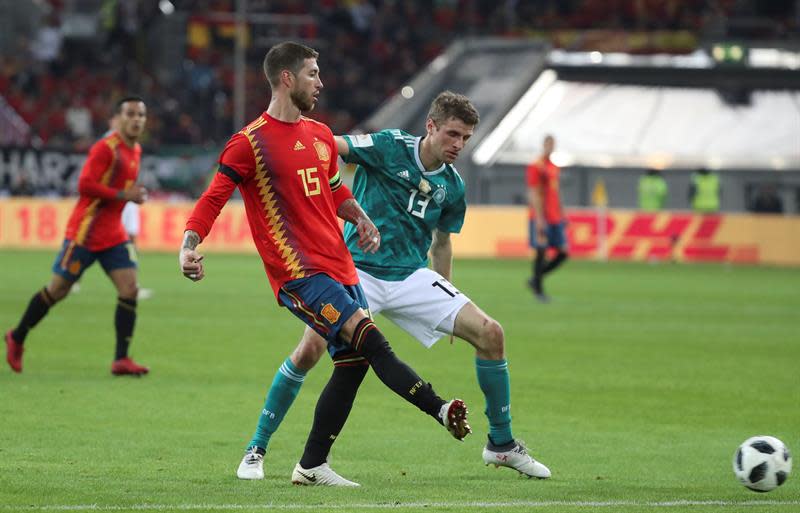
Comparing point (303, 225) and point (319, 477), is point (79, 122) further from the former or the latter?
point (319, 477)

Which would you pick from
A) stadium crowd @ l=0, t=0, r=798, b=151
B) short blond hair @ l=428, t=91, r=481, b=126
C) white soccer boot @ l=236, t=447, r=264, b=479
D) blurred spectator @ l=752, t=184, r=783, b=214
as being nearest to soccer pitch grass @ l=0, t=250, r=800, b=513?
white soccer boot @ l=236, t=447, r=264, b=479

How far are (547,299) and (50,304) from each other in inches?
414

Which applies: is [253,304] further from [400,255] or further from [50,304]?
[400,255]

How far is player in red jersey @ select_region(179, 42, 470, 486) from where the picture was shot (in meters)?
7.67

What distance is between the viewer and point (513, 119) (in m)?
43.6

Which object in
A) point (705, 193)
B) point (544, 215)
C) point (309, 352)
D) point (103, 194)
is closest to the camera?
point (309, 352)

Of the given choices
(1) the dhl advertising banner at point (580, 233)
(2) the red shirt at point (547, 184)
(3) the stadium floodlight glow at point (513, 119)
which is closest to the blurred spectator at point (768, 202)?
(1) the dhl advertising banner at point (580, 233)

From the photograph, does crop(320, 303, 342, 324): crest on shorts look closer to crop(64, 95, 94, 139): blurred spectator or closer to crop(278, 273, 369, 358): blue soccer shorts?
crop(278, 273, 369, 358): blue soccer shorts

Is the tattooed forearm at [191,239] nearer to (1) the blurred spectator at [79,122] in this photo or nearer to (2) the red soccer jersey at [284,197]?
(2) the red soccer jersey at [284,197]

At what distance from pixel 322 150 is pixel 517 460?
1.96 metres

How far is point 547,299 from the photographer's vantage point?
22312mm

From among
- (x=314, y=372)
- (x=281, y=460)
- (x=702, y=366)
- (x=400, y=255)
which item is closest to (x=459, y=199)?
(x=400, y=255)

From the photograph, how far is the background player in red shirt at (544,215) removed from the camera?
21891 mm

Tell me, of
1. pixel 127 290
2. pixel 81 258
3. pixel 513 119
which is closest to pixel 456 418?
pixel 127 290
